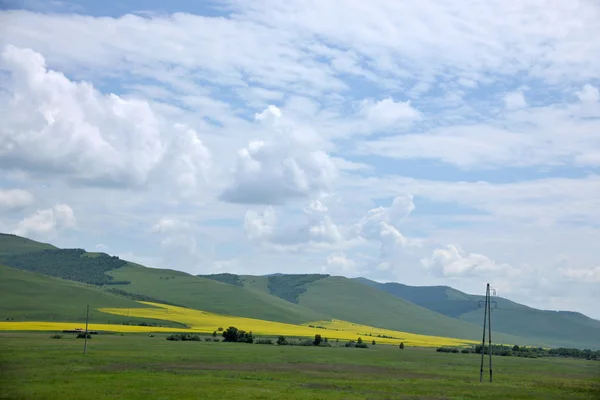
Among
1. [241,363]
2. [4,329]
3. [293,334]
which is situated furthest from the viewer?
[293,334]

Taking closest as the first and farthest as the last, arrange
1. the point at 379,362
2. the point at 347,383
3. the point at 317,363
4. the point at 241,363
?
the point at 347,383 → the point at 241,363 → the point at 317,363 → the point at 379,362

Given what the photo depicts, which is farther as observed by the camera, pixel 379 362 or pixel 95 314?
pixel 95 314

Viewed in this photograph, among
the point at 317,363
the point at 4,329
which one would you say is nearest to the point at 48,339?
the point at 4,329

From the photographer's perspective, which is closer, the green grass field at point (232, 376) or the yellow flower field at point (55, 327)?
the green grass field at point (232, 376)

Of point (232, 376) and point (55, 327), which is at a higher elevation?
point (232, 376)

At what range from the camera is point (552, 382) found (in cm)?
8019

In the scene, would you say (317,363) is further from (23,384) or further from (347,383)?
(23,384)

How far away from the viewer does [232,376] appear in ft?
227

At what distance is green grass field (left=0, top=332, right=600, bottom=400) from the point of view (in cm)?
5472

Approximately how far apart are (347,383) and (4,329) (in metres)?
87.1

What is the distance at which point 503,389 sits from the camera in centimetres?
6850

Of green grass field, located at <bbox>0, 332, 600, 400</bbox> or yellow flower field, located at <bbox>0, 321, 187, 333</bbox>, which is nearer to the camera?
green grass field, located at <bbox>0, 332, 600, 400</bbox>

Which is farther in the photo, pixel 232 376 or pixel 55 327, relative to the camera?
pixel 55 327

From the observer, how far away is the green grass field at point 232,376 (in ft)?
180
